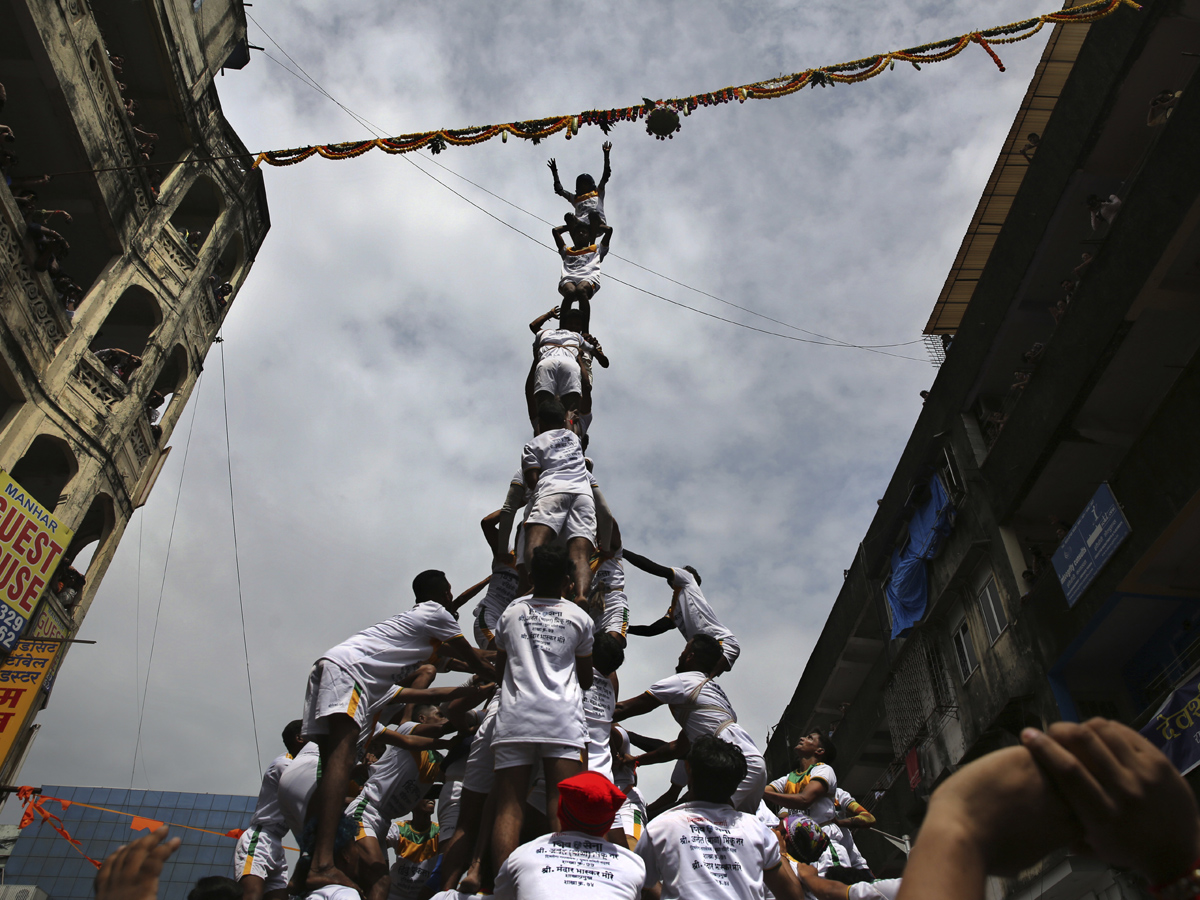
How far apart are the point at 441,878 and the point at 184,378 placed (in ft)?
62.6

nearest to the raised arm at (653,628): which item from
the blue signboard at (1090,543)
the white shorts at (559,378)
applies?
the white shorts at (559,378)

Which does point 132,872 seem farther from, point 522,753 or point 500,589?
point 500,589

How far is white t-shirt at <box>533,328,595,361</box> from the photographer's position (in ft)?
32.0

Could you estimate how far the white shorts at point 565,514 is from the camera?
287 inches

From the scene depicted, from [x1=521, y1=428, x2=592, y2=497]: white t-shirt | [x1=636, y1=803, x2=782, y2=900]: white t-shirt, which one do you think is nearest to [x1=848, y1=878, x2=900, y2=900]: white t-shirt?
[x1=636, y1=803, x2=782, y2=900]: white t-shirt

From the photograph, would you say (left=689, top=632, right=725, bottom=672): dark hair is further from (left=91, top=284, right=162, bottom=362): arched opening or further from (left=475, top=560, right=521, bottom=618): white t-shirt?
(left=91, top=284, right=162, bottom=362): arched opening

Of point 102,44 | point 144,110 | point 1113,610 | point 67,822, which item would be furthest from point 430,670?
point 67,822

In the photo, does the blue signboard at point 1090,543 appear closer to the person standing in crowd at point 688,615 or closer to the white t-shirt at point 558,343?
the person standing in crowd at point 688,615

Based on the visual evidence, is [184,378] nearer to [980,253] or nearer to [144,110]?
[144,110]

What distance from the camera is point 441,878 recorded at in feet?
17.6

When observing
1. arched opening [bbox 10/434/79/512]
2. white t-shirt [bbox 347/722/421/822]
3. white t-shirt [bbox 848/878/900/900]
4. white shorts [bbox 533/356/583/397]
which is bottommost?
white t-shirt [bbox 848/878/900/900]

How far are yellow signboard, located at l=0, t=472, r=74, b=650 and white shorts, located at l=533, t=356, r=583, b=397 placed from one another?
1035 centimetres

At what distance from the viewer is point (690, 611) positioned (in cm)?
843

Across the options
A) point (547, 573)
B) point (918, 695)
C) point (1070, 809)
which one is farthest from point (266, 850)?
point (918, 695)
